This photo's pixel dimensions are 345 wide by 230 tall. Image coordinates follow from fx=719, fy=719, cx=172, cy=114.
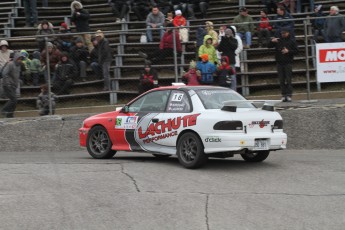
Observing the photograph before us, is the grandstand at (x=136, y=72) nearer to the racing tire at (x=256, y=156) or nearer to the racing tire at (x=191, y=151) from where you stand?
the racing tire at (x=256, y=156)

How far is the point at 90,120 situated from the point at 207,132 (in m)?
3.52

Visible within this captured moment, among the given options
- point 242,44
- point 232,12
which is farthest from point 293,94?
point 232,12

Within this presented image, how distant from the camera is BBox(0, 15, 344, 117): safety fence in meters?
18.2

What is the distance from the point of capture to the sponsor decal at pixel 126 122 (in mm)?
14148

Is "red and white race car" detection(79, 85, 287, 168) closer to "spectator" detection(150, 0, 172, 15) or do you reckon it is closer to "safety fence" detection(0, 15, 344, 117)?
"safety fence" detection(0, 15, 344, 117)

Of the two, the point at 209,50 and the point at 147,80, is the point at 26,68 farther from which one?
the point at 209,50

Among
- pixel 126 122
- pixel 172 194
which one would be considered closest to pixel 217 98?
pixel 126 122

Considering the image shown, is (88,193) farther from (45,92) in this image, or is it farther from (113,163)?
(45,92)

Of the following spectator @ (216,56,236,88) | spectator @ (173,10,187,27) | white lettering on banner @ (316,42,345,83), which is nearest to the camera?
white lettering on banner @ (316,42,345,83)

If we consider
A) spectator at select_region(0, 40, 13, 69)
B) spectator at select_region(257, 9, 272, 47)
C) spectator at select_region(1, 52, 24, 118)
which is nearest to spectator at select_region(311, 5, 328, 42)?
spectator at select_region(257, 9, 272, 47)

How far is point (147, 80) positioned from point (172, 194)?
25.2 ft

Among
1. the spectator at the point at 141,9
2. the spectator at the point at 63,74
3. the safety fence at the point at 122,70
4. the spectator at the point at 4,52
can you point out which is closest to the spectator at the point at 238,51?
the safety fence at the point at 122,70

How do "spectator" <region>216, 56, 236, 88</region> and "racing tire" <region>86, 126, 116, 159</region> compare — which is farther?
"spectator" <region>216, 56, 236, 88</region>

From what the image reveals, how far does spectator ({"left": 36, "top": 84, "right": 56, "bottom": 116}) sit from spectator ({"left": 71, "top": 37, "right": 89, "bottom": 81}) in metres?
0.90
